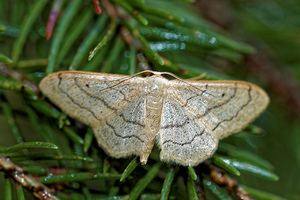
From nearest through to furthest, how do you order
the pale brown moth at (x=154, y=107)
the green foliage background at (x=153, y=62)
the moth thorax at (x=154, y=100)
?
the green foliage background at (x=153, y=62) → the pale brown moth at (x=154, y=107) → the moth thorax at (x=154, y=100)

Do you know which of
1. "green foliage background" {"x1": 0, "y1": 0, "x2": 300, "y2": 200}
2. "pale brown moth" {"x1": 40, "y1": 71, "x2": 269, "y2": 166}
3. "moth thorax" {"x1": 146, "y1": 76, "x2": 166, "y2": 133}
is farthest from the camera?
"moth thorax" {"x1": 146, "y1": 76, "x2": 166, "y2": 133}

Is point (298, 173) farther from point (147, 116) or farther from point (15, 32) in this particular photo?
point (15, 32)

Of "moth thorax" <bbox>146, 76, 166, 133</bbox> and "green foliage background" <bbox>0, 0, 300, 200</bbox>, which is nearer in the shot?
"green foliage background" <bbox>0, 0, 300, 200</bbox>

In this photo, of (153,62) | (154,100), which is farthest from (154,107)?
(153,62)

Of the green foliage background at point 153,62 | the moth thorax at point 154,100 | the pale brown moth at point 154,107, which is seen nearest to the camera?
the green foliage background at point 153,62

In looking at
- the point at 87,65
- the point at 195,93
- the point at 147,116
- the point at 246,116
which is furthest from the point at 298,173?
the point at 87,65

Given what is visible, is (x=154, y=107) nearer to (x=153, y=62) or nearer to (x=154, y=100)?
(x=154, y=100)
